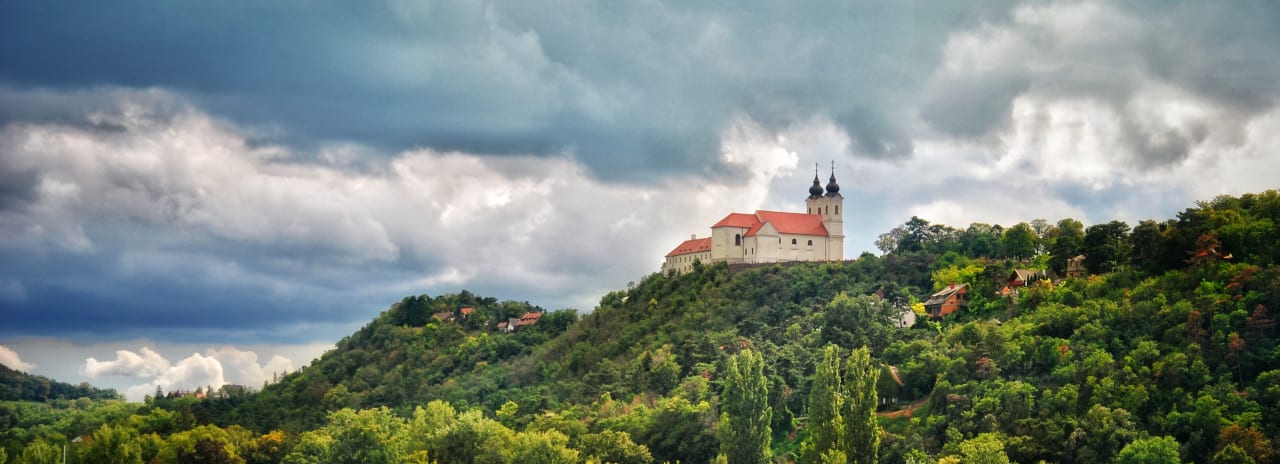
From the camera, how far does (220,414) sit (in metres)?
102

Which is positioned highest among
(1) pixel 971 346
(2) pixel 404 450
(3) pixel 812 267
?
(3) pixel 812 267

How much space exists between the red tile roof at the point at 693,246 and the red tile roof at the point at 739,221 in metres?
3.24

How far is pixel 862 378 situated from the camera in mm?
57781

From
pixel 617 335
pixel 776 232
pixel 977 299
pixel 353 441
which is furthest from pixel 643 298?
pixel 353 441

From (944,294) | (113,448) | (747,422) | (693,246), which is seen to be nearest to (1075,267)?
(944,294)

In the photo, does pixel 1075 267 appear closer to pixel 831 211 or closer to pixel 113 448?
pixel 831 211

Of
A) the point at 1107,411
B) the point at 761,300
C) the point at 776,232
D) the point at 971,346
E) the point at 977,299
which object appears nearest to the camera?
the point at 1107,411

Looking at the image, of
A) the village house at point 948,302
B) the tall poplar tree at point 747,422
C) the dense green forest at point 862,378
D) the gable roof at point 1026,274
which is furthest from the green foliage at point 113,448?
the gable roof at point 1026,274

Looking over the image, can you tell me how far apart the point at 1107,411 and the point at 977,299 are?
24912 millimetres

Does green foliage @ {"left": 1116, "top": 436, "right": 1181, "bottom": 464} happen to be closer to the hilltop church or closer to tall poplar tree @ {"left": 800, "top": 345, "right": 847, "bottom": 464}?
tall poplar tree @ {"left": 800, "top": 345, "right": 847, "bottom": 464}

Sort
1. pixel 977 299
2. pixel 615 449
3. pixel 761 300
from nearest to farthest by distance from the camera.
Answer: pixel 615 449 → pixel 977 299 → pixel 761 300

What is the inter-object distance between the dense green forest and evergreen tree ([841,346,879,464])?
0.09m

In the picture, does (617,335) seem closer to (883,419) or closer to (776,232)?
(776,232)

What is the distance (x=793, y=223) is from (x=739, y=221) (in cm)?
485
